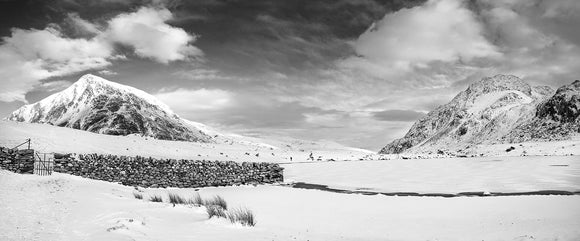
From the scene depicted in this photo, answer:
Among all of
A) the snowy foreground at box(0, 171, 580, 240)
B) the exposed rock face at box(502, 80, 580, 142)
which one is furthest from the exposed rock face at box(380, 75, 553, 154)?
the snowy foreground at box(0, 171, 580, 240)

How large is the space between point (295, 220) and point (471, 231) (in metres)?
6.52

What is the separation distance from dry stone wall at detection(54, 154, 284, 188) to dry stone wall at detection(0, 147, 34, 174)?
102 inches

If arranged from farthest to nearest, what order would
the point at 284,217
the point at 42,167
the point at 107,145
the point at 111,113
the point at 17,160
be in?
the point at 111,113
the point at 107,145
the point at 42,167
the point at 17,160
the point at 284,217

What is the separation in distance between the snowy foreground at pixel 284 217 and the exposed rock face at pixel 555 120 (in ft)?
142

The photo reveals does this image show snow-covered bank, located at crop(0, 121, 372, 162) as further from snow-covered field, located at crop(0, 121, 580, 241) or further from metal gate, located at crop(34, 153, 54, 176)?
metal gate, located at crop(34, 153, 54, 176)

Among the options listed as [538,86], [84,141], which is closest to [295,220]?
[84,141]

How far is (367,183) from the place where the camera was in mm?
31312

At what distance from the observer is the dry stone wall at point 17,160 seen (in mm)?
20250

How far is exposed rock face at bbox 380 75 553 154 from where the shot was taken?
68.4m

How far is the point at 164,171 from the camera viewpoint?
27984 mm

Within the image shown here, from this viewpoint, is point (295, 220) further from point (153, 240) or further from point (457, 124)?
point (457, 124)

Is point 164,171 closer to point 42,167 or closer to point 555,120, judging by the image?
point 42,167

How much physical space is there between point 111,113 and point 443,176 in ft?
441

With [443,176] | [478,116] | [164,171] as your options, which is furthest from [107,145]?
[478,116]
